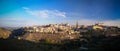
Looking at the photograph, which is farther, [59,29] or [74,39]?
[59,29]

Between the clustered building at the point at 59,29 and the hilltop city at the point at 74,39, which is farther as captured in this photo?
the clustered building at the point at 59,29

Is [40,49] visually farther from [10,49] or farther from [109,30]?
[109,30]

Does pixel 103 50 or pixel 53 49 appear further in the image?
pixel 53 49

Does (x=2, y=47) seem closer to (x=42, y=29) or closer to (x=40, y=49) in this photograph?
(x=40, y=49)

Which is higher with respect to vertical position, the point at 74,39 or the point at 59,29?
the point at 59,29

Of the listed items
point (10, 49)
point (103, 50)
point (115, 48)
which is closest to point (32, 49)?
point (10, 49)

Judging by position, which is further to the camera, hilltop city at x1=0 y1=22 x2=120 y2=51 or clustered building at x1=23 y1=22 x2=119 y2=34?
clustered building at x1=23 y1=22 x2=119 y2=34

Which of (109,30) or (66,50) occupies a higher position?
(109,30)

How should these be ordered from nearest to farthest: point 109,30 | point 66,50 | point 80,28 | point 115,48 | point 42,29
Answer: point 115,48
point 66,50
point 109,30
point 80,28
point 42,29

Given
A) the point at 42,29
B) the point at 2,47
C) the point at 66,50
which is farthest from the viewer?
the point at 42,29
